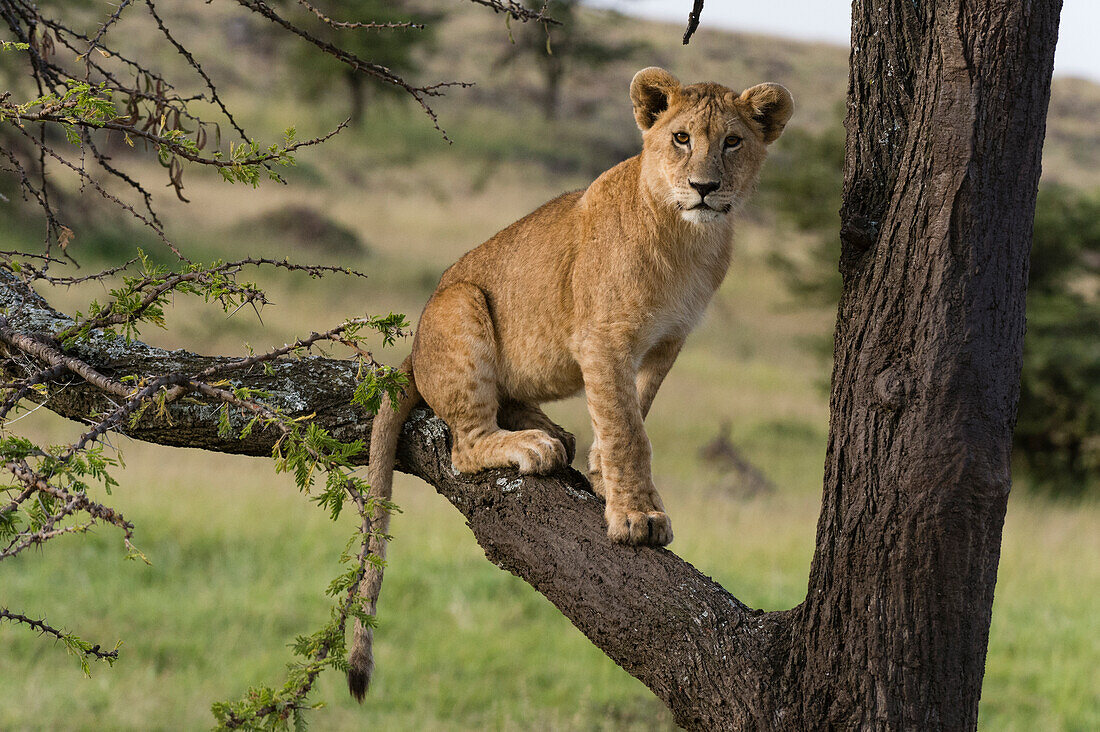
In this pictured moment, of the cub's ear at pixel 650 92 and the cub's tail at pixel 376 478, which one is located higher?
the cub's ear at pixel 650 92

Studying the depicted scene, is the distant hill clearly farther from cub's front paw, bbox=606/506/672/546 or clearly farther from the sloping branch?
cub's front paw, bbox=606/506/672/546

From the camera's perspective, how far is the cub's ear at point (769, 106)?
3.70m

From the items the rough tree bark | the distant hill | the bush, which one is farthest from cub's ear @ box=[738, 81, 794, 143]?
the distant hill

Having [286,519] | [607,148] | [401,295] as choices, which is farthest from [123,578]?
[607,148]

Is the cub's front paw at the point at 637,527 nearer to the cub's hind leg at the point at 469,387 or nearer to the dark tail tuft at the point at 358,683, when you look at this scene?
the cub's hind leg at the point at 469,387

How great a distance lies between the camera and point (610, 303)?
12.4ft

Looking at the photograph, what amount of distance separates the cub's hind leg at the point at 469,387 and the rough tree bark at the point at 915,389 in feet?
→ 3.39

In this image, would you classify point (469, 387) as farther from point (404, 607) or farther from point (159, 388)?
point (404, 607)

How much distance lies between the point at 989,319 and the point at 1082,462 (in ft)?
51.5

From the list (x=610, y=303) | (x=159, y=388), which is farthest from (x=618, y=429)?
(x=159, y=388)

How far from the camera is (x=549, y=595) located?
3268 millimetres

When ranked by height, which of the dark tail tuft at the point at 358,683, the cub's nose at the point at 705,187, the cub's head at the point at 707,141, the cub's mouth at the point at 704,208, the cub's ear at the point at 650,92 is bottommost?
the dark tail tuft at the point at 358,683

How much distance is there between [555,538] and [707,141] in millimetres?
1459

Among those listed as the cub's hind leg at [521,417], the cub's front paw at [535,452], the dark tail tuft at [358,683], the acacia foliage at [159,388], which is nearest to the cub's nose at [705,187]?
the acacia foliage at [159,388]
